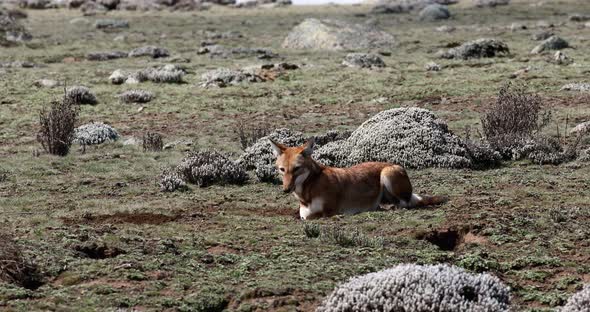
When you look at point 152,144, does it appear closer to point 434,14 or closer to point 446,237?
point 446,237

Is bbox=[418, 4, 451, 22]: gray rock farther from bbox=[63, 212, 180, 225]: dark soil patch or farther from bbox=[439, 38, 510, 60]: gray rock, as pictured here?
bbox=[63, 212, 180, 225]: dark soil patch

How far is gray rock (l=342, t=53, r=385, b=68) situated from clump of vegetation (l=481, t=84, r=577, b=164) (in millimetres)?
13227

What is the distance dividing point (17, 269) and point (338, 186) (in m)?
4.86

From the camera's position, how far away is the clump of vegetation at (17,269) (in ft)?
26.3

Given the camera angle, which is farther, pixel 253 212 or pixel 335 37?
pixel 335 37

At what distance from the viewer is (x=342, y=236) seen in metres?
9.65

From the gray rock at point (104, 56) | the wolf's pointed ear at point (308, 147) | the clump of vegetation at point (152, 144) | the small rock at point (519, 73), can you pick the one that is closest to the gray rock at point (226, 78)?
the small rock at point (519, 73)

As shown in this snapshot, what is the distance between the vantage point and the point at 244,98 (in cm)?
2548

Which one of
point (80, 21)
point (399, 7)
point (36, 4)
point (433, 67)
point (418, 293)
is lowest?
point (36, 4)

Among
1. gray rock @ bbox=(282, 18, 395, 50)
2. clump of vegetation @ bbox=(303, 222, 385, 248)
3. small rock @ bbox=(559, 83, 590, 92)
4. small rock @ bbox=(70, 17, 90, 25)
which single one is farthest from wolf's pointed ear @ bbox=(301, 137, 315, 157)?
small rock @ bbox=(70, 17, 90, 25)

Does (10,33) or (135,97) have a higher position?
(135,97)

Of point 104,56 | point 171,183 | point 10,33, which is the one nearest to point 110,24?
point 10,33

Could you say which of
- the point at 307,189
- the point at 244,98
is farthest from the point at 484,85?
the point at 307,189

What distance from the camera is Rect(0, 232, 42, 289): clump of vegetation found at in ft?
26.3
